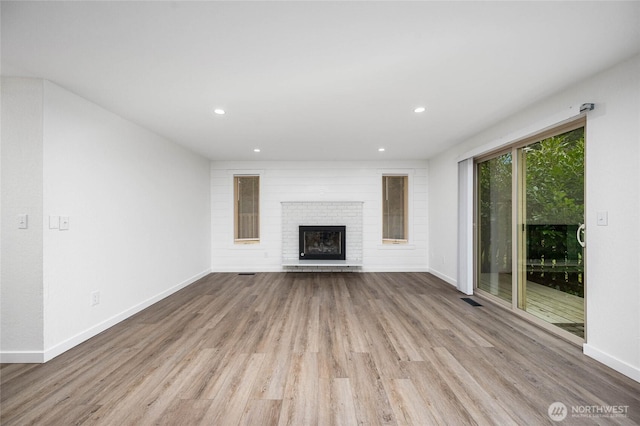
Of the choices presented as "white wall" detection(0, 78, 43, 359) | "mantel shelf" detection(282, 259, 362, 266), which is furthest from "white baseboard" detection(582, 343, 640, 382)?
"white wall" detection(0, 78, 43, 359)

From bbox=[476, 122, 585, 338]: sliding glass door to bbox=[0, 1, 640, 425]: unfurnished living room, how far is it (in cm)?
2

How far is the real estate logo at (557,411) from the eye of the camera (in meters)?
1.50

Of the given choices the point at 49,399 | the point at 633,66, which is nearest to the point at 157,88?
the point at 49,399

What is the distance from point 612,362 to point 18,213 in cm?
497

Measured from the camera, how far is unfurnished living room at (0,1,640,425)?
154 cm

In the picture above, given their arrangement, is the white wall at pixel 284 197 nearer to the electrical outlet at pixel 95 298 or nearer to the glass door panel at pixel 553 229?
the glass door panel at pixel 553 229

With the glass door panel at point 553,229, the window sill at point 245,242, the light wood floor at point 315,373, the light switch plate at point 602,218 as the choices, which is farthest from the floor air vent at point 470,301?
the window sill at point 245,242

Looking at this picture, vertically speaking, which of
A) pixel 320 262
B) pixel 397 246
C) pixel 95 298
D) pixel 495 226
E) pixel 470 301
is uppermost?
pixel 495 226

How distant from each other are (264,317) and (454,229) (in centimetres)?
340

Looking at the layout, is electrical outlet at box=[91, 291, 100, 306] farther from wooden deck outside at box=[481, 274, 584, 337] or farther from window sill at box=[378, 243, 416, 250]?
wooden deck outside at box=[481, 274, 584, 337]

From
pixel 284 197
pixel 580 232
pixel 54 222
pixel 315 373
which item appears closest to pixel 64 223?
pixel 54 222

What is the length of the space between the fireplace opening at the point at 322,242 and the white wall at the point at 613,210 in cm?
369

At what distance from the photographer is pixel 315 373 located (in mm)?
1916

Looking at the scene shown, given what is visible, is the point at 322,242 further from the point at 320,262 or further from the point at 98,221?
the point at 98,221
